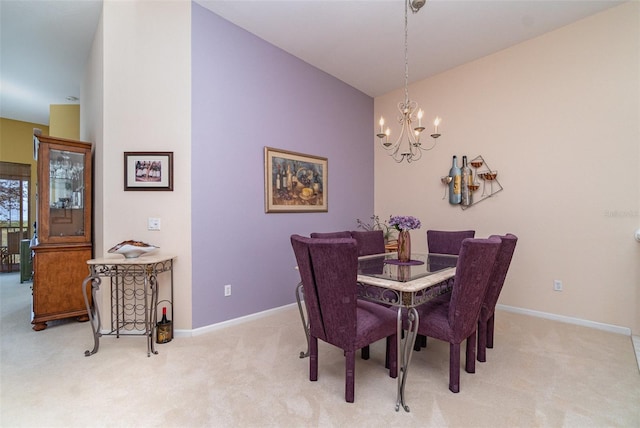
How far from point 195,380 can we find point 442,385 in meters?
1.68

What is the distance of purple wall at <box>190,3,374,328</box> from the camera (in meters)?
2.92

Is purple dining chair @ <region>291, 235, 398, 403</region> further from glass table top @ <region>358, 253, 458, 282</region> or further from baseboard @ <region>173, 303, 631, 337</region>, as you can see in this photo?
baseboard @ <region>173, 303, 631, 337</region>

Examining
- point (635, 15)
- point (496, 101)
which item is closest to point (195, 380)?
point (496, 101)

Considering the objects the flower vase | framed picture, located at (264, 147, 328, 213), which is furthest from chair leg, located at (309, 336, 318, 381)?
framed picture, located at (264, 147, 328, 213)

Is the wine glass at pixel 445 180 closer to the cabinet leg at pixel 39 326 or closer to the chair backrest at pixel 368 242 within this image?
the chair backrest at pixel 368 242

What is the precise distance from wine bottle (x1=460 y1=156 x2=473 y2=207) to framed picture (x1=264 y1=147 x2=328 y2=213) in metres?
1.79

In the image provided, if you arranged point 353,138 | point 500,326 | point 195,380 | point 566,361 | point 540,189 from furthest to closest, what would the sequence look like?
point 353,138 → point 540,189 → point 500,326 → point 566,361 → point 195,380

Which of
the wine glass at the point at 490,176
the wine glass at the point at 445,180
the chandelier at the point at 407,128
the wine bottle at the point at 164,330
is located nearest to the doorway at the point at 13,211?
the wine bottle at the point at 164,330

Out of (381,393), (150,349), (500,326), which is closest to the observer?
(381,393)

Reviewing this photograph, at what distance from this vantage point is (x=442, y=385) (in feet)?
6.54

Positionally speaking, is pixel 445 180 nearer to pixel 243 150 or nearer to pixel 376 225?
pixel 376 225

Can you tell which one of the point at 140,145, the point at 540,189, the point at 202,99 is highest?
the point at 202,99

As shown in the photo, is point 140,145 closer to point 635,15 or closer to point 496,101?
point 496,101

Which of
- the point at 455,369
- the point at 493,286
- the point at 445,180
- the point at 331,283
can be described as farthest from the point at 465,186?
the point at 331,283
